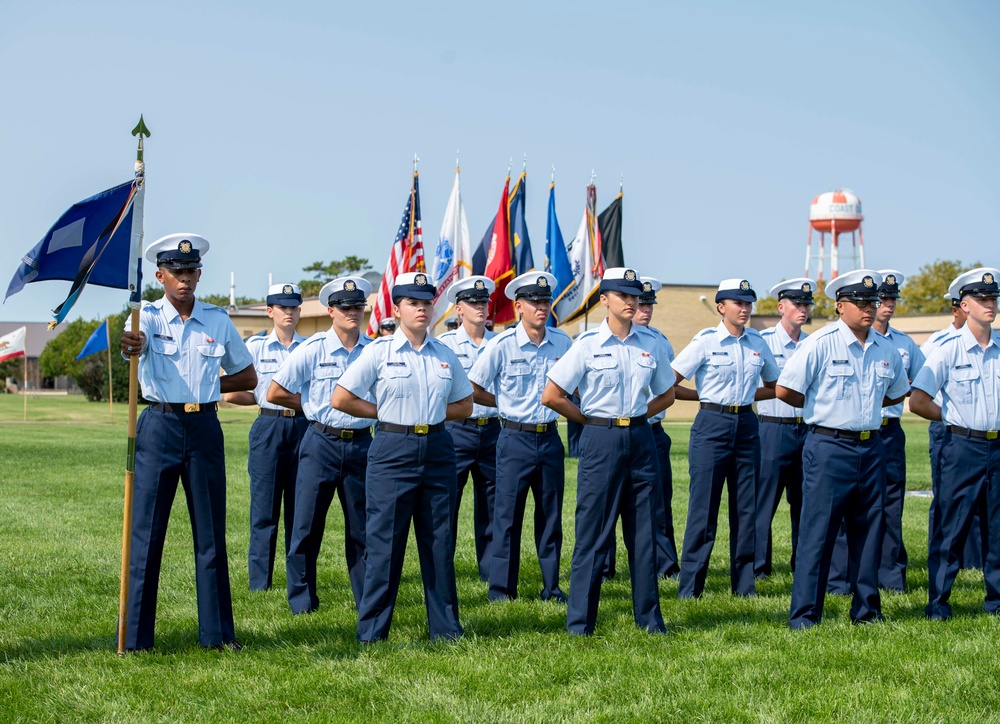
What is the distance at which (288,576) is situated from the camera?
28.2 feet

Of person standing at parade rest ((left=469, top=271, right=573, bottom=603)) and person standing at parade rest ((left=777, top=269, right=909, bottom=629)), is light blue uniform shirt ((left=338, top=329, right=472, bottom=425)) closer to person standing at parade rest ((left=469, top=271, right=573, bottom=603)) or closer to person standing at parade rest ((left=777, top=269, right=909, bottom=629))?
person standing at parade rest ((left=469, top=271, right=573, bottom=603))

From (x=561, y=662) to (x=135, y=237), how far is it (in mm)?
3650

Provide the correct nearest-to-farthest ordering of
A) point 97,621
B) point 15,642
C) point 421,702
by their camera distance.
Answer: point 421,702 → point 15,642 → point 97,621

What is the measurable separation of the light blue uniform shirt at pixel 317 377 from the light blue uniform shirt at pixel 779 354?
3.66 metres

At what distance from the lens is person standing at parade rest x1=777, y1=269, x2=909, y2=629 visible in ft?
25.1

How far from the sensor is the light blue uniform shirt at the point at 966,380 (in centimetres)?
813

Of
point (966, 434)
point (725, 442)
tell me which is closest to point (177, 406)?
point (725, 442)

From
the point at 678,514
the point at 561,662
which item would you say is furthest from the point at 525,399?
the point at 678,514

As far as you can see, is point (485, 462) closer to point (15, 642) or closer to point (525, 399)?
point (525, 399)

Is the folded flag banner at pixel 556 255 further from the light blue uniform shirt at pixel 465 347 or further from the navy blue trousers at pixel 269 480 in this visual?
the navy blue trousers at pixel 269 480

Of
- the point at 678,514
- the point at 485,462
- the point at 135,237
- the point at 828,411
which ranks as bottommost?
the point at 678,514

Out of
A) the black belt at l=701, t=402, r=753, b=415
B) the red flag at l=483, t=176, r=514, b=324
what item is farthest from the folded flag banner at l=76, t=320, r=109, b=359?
the black belt at l=701, t=402, r=753, b=415

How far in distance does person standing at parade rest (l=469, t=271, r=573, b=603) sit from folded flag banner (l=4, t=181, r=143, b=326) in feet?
10.1

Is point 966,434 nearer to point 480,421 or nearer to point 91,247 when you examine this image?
point 480,421
